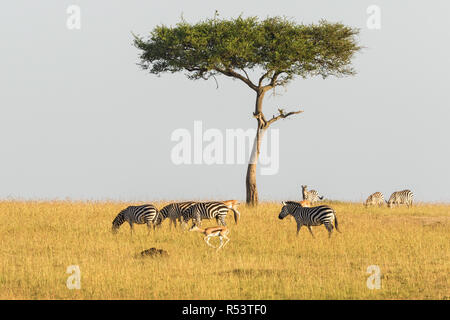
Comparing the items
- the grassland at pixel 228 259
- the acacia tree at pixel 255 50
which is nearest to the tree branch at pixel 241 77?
the acacia tree at pixel 255 50

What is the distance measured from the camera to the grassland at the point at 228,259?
13984 millimetres

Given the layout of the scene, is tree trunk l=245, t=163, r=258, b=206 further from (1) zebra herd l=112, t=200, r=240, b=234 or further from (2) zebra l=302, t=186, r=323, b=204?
(1) zebra herd l=112, t=200, r=240, b=234

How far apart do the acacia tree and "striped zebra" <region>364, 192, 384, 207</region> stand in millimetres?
6301

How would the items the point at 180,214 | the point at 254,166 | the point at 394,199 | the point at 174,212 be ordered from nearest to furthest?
the point at 180,214, the point at 174,212, the point at 254,166, the point at 394,199

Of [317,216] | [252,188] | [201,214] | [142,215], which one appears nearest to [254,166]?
[252,188]

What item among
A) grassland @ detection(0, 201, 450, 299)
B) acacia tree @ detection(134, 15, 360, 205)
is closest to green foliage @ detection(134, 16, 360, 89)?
acacia tree @ detection(134, 15, 360, 205)

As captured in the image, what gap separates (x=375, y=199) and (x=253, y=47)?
10894mm

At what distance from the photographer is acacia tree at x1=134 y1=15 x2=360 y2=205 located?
1367 inches

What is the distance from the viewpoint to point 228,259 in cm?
1781

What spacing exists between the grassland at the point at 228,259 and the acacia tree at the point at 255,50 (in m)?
9.89

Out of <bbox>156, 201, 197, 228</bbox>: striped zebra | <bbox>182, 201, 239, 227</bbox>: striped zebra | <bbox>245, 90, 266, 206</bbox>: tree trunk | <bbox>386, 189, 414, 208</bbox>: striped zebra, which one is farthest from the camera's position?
<bbox>386, 189, 414, 208</bbox>: striped zebra

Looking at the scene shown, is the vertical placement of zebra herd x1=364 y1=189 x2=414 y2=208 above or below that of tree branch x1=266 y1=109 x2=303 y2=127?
below

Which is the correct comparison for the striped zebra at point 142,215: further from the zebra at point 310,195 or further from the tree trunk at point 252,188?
the zebra at point 310,195

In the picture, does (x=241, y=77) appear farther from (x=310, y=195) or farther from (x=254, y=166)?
(x=310, y=195)
